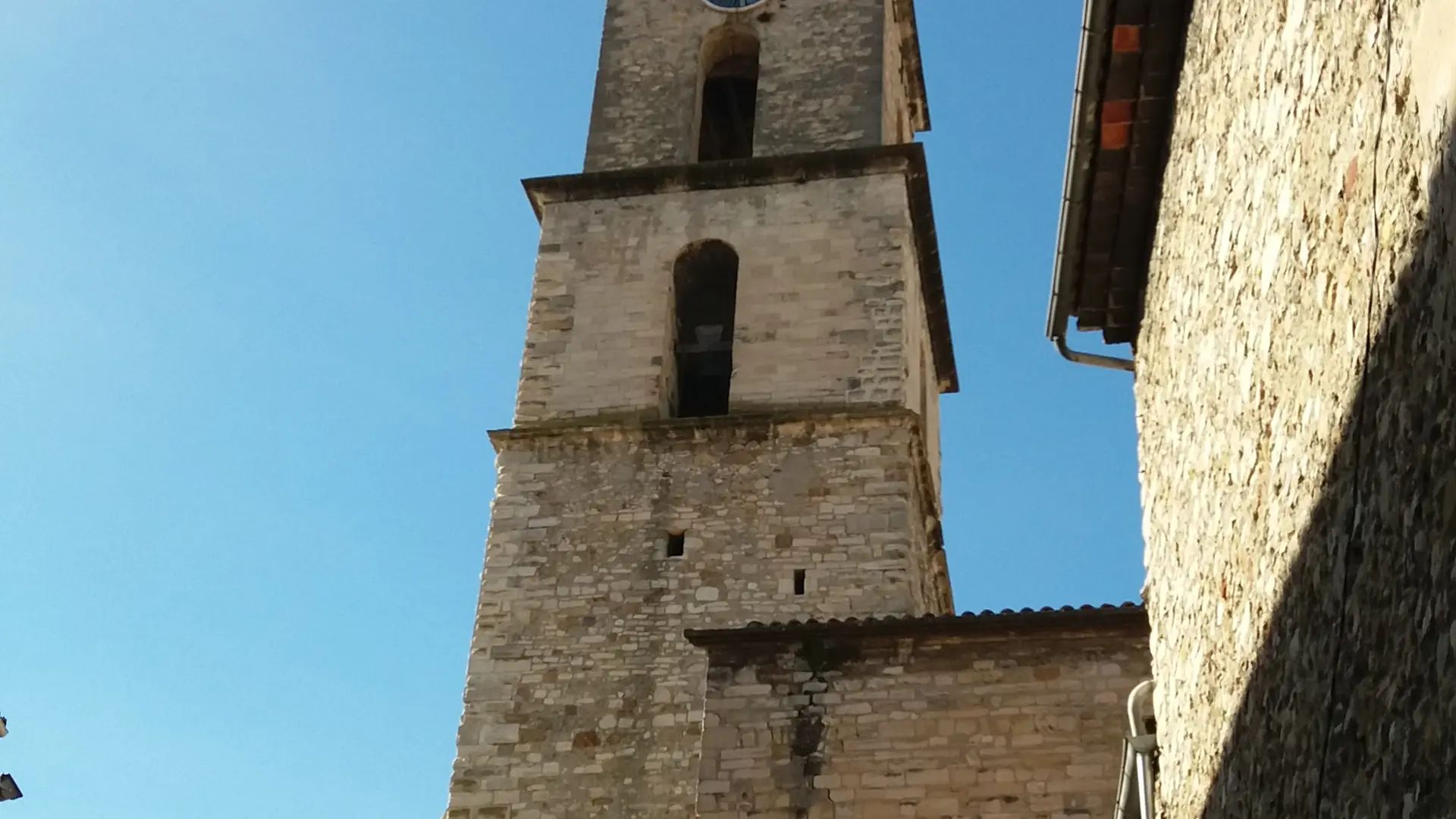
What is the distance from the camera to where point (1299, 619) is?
3.56 m

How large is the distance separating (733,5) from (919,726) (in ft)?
33.1

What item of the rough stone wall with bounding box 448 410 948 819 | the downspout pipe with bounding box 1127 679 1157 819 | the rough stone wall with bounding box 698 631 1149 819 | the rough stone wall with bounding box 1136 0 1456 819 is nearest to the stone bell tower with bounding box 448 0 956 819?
the rough stone wall with bounding box 448 410 948 819

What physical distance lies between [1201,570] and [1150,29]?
68.0 inches

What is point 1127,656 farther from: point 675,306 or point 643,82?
point 643,82

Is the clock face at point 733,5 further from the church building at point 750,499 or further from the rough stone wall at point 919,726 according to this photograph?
the rough stone wall at point 919,726

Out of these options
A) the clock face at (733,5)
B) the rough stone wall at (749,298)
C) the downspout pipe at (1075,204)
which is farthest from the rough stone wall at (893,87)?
the downspout pipe at (1075,204)

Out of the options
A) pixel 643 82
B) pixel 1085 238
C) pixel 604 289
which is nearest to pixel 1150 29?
pixel 1085 238

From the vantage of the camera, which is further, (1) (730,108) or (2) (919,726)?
(1) (730,108)

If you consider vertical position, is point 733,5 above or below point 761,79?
above

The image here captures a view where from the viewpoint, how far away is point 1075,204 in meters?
5.80

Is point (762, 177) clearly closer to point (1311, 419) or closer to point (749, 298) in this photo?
point (749, 298)

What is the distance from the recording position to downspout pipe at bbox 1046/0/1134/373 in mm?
5293

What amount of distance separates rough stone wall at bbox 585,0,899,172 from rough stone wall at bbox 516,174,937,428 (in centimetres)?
79

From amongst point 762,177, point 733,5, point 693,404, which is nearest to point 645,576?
point 693,404
